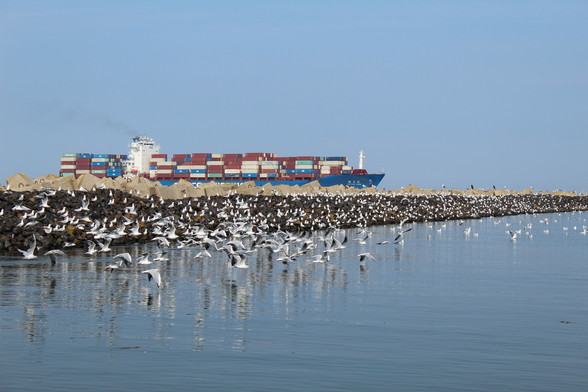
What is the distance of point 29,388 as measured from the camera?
12453mm

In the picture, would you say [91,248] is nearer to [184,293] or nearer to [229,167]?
[184,293]

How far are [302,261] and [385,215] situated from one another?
129ft

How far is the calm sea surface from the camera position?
43.8 ft

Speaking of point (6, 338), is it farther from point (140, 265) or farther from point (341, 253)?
point (341, 253)

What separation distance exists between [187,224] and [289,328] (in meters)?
27.3

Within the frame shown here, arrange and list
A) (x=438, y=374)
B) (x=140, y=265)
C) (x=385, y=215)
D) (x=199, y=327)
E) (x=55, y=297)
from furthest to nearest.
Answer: (x=385, y=215) < (x=140, y=265) < (x=55, y=297) < (x=199, y=327) < (x=438, y=374)

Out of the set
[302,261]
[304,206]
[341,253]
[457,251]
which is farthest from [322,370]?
[304,206]

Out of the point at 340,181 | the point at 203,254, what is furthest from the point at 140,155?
the point at 203,254

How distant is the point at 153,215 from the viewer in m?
44.6

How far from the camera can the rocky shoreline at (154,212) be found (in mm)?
35938

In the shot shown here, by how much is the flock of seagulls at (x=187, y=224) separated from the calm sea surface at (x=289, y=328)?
3.89ft

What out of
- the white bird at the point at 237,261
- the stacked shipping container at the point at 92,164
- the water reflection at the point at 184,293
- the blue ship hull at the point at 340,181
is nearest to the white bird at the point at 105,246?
the water reflection at the point at 184,293

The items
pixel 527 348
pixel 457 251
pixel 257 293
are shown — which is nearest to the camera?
pixel 527 348

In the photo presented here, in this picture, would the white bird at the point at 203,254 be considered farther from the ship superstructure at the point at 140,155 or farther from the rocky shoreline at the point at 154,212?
the ship superstructure at the point at 140,155
